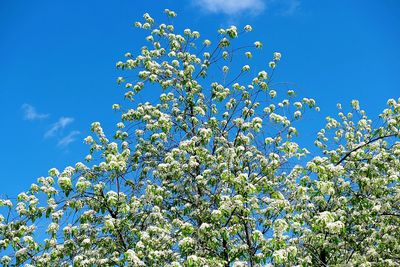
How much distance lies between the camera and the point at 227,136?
1533cm

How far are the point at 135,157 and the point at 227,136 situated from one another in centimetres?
284

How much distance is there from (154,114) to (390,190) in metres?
6.99

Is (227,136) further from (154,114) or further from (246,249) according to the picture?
(246,249)

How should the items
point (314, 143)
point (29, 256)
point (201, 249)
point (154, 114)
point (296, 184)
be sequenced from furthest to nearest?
point (314, 143)
point (154, 114)
point (296, 184)
point (29, 256)
point (201, 249)

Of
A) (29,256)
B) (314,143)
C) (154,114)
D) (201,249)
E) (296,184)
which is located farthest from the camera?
(314,143)

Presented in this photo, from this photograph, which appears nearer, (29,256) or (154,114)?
(29,256)

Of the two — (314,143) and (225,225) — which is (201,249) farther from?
(314,143)

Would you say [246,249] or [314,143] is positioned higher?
[314,143]

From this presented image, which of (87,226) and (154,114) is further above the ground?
(154,114)

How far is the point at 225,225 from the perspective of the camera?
40.4ft

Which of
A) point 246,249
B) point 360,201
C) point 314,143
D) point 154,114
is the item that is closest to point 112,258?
point 246,249

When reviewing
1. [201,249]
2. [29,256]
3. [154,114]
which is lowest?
[201,249]

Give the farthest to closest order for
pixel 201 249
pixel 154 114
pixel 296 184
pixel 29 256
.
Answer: pixel 154 114 < pixel 296 184 < pixel 29 256 < pixel 201 249

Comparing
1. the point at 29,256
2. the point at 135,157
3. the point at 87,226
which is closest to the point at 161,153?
the point at 135,157
